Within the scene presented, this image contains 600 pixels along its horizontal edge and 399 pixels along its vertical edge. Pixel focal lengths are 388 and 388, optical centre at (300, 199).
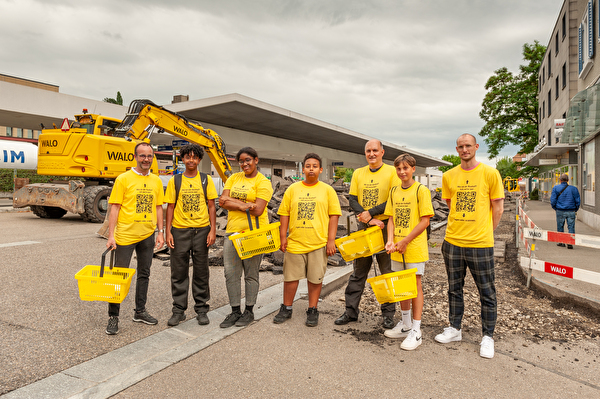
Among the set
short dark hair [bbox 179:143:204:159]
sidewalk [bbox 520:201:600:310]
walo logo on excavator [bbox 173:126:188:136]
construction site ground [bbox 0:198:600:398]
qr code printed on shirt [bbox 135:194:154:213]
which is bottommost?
construction site ground [bbox 0:198:600:398]

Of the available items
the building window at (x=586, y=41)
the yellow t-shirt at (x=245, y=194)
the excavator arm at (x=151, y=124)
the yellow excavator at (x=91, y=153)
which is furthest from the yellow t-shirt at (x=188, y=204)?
the building window at (x=586, y=41)

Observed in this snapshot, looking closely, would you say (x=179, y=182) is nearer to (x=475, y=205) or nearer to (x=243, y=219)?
(x=243, y=219)

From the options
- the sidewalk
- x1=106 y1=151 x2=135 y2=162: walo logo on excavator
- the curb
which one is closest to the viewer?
the curb

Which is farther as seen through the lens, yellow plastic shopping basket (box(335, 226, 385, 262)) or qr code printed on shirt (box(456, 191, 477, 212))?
yellow plastic shopping basket (box(335, 226, 385, 262))

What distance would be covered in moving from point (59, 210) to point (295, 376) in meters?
14.0

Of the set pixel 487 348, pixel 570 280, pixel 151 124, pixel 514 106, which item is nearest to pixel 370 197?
pixel 487 348

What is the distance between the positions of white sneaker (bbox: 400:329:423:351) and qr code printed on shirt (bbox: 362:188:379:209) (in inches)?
53.6

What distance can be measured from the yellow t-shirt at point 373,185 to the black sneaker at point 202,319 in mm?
2145

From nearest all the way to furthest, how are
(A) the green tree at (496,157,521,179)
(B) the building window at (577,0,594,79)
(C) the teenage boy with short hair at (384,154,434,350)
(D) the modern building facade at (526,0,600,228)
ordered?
(C) the teenage boy with short hair at (384,154,434,350), (D) the modern building facade at (526,0,600,228), (B) the building window at (577,0,594,79), (A) the green tree at (496,157,521,179)

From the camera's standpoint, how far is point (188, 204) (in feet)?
14.0

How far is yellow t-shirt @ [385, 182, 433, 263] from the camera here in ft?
12.6

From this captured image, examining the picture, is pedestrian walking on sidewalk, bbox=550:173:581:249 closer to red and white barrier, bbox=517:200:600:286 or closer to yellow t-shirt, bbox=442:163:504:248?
red and white barrier, bbox=517:200:600:286

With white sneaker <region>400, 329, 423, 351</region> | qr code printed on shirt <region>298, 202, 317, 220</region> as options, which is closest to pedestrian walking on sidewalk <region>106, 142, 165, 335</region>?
qr code printed on shirt <region>298, 202, 317, 220</region>

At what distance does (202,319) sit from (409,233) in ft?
7.88
